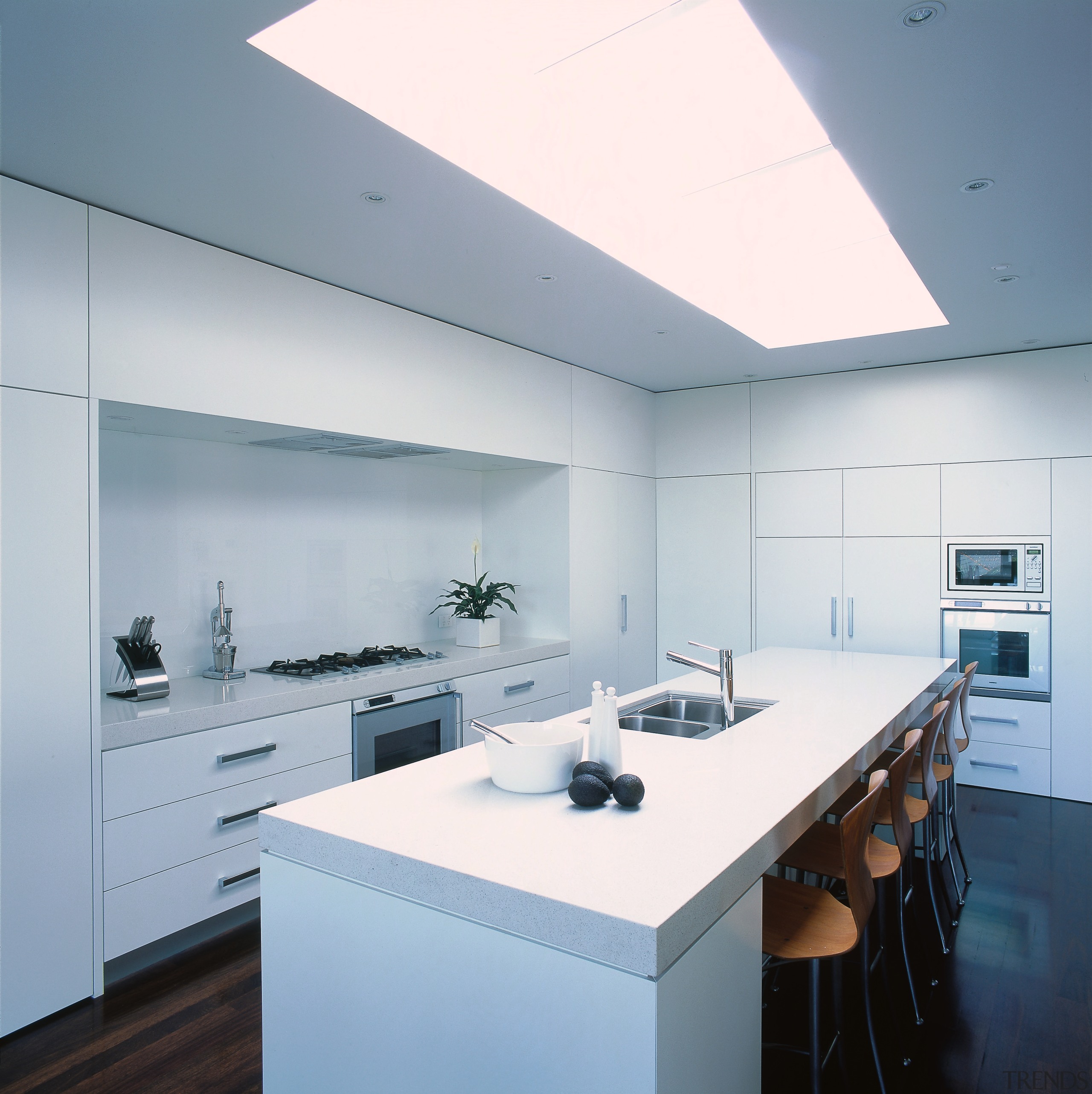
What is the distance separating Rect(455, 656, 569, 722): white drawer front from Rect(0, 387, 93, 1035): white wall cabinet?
5.74 ft

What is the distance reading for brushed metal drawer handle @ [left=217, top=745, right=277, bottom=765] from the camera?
109 inches

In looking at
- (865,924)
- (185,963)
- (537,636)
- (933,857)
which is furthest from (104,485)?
(933,857)

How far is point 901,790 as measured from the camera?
215 centimetres

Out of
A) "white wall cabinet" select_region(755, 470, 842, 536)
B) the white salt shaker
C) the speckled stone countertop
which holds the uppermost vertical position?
"white wall cabinet" select_region(755, 470, 842, 536)

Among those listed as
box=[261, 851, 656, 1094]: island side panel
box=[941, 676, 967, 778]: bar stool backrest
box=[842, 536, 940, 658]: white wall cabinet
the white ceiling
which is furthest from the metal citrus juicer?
box=[842, 536, 940, 658]: white wall cabinet

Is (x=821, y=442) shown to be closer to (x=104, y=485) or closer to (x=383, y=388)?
(x=383, y=388)

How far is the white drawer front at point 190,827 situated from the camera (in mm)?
2484

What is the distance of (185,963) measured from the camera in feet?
8.71

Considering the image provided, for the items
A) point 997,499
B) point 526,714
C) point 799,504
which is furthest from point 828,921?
point 799,504

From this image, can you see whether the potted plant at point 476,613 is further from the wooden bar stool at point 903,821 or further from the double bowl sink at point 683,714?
the wooden bar stool at point 903,821

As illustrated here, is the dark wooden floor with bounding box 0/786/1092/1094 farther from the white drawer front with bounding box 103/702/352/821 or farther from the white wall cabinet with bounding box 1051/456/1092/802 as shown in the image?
the white wall cabinet with bounding box 1051/456/1092/802

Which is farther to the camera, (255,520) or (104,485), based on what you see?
(255,520)

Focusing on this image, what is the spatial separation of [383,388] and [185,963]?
230cm

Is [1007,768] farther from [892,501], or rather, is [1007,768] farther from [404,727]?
[404,727]
